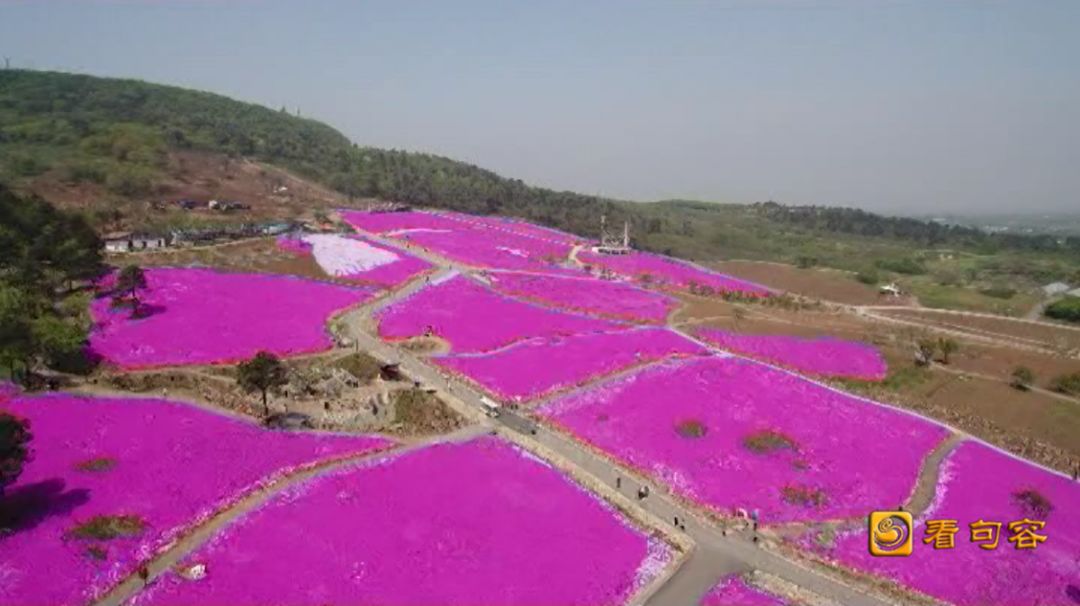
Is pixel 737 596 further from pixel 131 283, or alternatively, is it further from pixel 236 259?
pixel 236 259

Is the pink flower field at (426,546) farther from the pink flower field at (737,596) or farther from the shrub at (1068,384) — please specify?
the shrub at (1068,384)

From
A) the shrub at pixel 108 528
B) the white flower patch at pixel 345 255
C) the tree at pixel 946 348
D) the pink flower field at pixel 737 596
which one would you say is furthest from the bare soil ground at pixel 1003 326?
the shrub at pixel 108 528

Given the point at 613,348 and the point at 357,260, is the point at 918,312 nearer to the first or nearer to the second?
the point at 613,348

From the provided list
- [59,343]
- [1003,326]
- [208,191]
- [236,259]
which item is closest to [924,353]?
[1003,326]

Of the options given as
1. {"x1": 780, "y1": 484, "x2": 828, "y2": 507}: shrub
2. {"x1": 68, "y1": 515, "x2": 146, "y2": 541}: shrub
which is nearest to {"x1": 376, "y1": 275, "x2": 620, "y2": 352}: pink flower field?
{"x1": 780, "y1": 484, "x2": 828, "y2": 507}: shrub

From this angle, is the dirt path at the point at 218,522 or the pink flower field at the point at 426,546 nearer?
the dirt path at the point at 218,522
